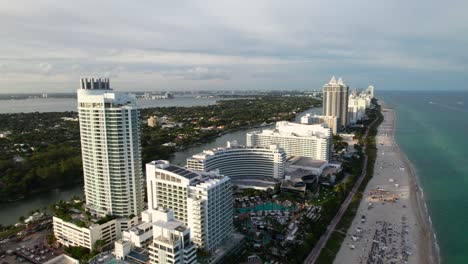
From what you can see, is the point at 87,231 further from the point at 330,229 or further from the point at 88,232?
the point at 330,229

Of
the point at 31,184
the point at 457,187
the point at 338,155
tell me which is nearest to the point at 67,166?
the point at 31,184

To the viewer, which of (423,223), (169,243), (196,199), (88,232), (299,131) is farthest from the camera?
(299,131)

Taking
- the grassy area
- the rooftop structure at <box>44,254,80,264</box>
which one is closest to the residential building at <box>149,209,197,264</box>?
the rooftop structure at <box>44,254,80,264</box>

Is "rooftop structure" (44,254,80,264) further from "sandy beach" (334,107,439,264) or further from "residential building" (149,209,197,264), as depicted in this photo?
"sandy beach" (334,107,439,264)

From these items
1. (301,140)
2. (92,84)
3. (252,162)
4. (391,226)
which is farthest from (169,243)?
(301,140)

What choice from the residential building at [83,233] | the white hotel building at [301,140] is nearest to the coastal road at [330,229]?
the white hotel building at [301,140]

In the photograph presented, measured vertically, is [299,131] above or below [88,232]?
above

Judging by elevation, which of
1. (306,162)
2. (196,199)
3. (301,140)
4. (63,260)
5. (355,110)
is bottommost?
(63,260)
